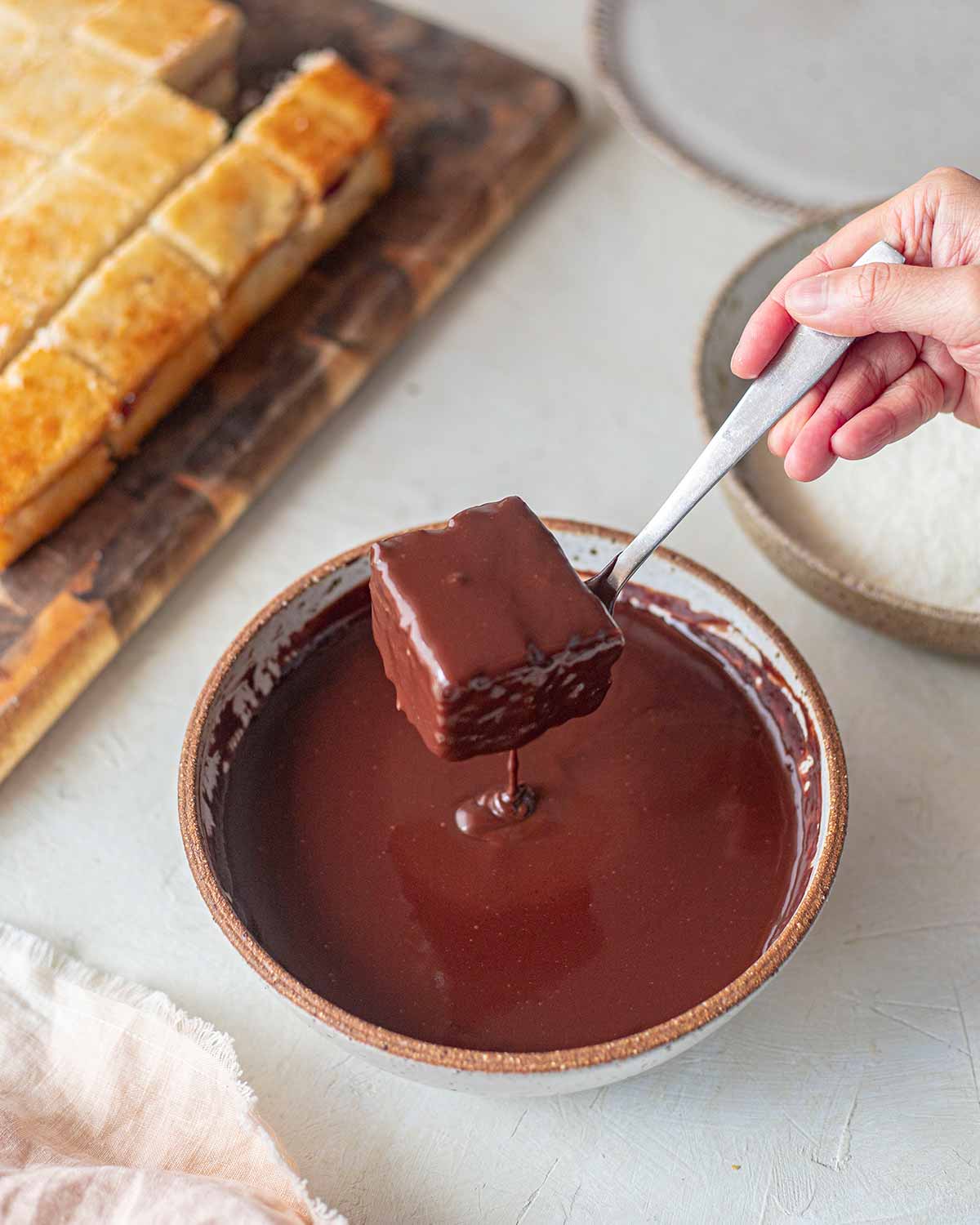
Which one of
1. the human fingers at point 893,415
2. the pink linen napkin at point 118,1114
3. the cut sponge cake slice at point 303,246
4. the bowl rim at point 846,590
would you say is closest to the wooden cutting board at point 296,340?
the cut sponge cake slice at point 303,246

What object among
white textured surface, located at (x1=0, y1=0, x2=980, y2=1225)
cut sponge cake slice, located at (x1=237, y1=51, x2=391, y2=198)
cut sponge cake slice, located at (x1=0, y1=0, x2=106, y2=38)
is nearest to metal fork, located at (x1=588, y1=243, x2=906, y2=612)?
white textured surface, located at (x1=0, y1=0, x2=980, y2=1225)

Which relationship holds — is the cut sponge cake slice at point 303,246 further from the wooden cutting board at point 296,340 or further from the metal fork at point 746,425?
the metal fork at point 746,425

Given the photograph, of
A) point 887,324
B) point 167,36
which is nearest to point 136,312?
point 167,36

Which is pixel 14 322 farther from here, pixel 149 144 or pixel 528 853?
pixel 528 853

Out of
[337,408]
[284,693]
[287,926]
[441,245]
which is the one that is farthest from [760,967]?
[441,245]

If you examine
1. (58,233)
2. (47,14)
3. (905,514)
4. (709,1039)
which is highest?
(47,14)
